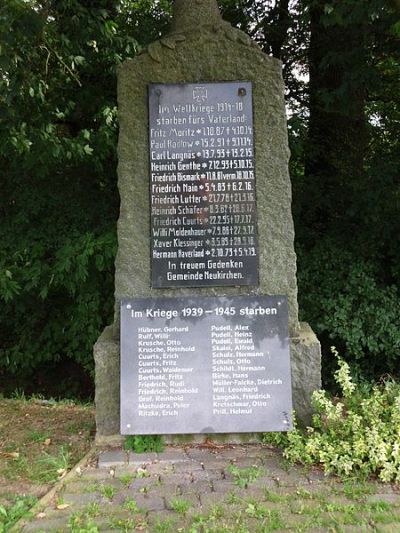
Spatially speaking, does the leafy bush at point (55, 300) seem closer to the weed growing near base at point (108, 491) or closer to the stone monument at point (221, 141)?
the stone monument at point (221, 141)

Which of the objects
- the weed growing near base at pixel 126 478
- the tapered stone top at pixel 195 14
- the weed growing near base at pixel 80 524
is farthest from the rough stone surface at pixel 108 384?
the tapered stone top at pixel 195 14

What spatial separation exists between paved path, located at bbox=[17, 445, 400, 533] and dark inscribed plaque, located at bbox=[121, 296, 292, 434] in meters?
0.26

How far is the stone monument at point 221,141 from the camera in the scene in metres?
3.56

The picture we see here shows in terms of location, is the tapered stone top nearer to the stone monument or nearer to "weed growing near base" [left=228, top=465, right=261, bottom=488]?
the stone monument

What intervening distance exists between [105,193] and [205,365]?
10.8ft

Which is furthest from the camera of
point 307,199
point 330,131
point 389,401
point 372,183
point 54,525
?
point 330,131

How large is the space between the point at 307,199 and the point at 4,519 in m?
4.82

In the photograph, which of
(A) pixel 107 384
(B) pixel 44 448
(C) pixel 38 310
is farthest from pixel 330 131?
(B) pixel 44 448

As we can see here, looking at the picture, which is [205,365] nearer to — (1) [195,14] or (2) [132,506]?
(2) [132,506]

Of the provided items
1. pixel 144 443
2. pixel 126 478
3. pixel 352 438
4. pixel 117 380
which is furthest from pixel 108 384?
Answer: pixel 352 438

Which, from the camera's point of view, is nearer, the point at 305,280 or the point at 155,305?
the point at 155,305

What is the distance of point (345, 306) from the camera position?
5.60 metres

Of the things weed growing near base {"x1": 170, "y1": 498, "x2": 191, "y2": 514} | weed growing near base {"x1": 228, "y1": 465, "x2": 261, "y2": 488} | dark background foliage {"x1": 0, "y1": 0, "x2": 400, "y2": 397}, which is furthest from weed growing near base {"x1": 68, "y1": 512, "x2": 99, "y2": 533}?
dark background foliage {"x1": 0, "y1": 0, "x2": 400, "y2": 397}

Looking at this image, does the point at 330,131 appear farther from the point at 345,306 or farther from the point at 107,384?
the point at 107,384
